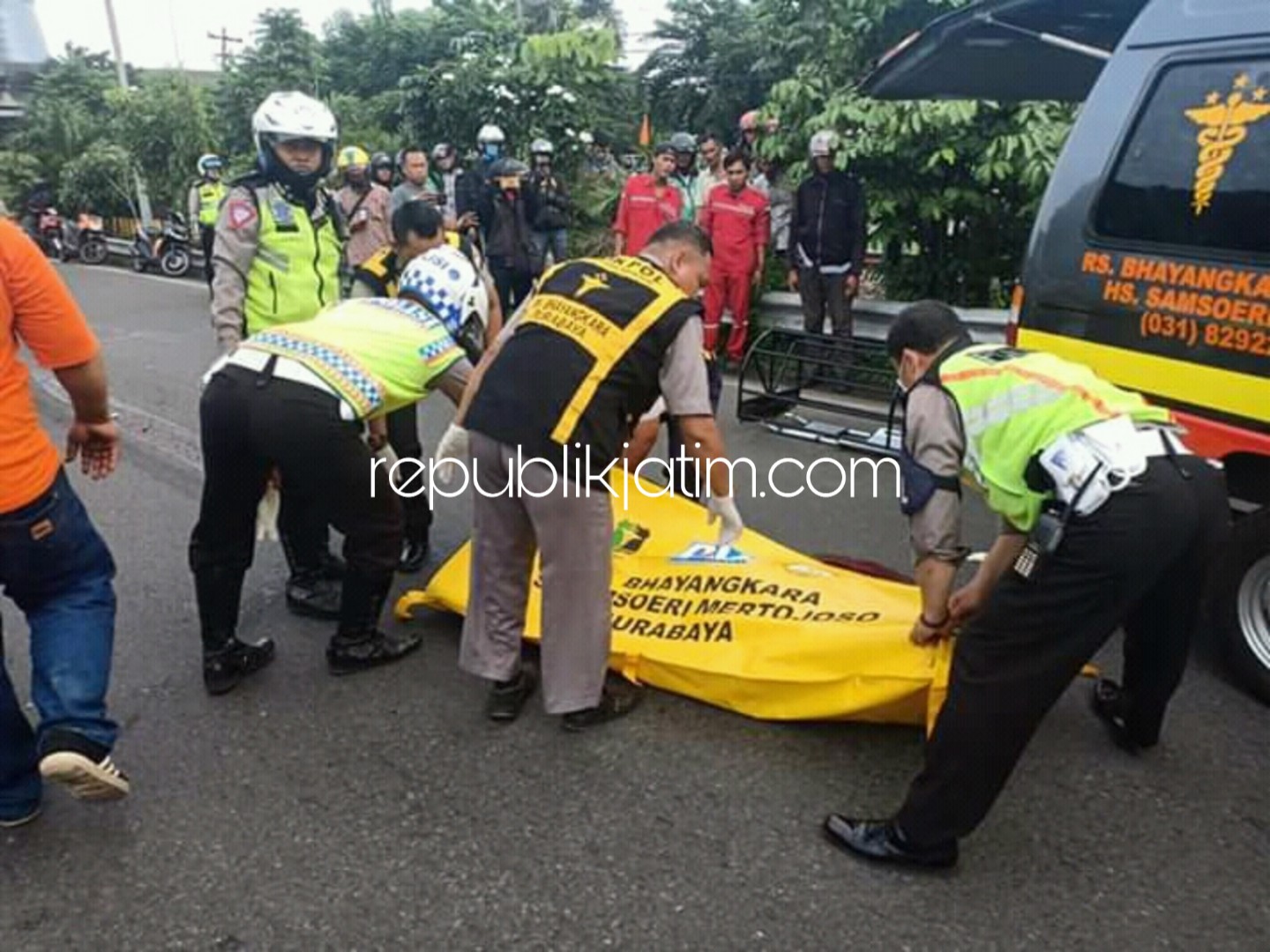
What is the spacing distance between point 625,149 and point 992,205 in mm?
11689

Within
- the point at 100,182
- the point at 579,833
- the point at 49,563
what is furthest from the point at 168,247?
the point at 579,833

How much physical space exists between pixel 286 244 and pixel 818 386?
11.5ft

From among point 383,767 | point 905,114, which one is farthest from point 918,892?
point 905,114

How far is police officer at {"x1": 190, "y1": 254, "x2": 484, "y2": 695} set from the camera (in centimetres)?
286

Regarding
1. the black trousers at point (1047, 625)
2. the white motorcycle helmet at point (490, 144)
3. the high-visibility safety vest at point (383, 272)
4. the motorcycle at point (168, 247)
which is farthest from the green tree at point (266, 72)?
the black trousers at point (1047, 625)

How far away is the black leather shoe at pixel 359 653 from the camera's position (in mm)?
3309

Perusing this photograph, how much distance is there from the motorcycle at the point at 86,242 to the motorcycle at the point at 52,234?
0.16 m

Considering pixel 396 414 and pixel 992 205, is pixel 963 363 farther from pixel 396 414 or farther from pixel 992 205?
pixel 992 205

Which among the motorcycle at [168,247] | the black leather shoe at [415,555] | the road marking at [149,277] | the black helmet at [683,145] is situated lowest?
the road marking at [149,277]

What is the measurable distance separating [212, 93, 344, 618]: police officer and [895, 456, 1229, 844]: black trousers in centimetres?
235

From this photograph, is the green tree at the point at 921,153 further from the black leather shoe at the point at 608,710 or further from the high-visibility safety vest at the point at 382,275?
the black leather shoe at the point at 608,710

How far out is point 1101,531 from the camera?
82.4 inches

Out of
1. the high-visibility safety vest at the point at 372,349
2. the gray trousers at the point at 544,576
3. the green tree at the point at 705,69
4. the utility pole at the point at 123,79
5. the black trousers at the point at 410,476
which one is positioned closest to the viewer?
the gray trousers at the point at 544,576

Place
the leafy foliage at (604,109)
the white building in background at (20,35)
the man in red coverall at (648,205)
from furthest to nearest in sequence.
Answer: the man in red coverall at (648,205) → the leafy foliage at (604,109) → the white building in background at (20,35)
